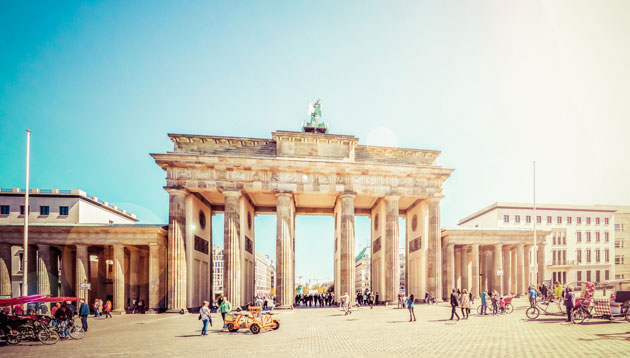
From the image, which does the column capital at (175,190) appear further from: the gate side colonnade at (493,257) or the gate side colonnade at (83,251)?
the gate side colonnade at (493,257)

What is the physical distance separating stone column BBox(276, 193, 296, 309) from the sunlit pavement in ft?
48.9

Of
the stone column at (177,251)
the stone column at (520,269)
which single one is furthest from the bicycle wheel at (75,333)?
the stone column at (520,269)

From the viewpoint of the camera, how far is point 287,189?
3612 centimetres

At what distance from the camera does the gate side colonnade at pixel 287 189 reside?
34.9m

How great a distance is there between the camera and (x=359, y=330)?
18812mm

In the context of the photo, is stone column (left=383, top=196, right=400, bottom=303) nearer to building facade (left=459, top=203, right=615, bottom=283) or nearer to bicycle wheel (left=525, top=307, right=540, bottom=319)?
bicycle wheel (left=525, top=307, right=540, bottom=319)

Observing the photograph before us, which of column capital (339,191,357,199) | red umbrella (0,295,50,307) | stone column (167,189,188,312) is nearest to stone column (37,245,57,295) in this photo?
stone column (167,189,188,312)

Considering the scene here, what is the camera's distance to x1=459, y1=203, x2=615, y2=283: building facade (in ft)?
212

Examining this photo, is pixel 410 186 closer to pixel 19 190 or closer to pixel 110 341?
pixel 110 341

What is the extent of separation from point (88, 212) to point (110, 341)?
1720 inches

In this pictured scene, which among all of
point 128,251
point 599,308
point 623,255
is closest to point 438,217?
point 599,308

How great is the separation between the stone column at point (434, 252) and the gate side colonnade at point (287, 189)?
0.33ft

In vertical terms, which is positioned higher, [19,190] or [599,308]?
[19,190]

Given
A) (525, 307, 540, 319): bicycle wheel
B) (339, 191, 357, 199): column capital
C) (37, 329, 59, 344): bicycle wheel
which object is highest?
(339, 191, 357, 199): column capital
